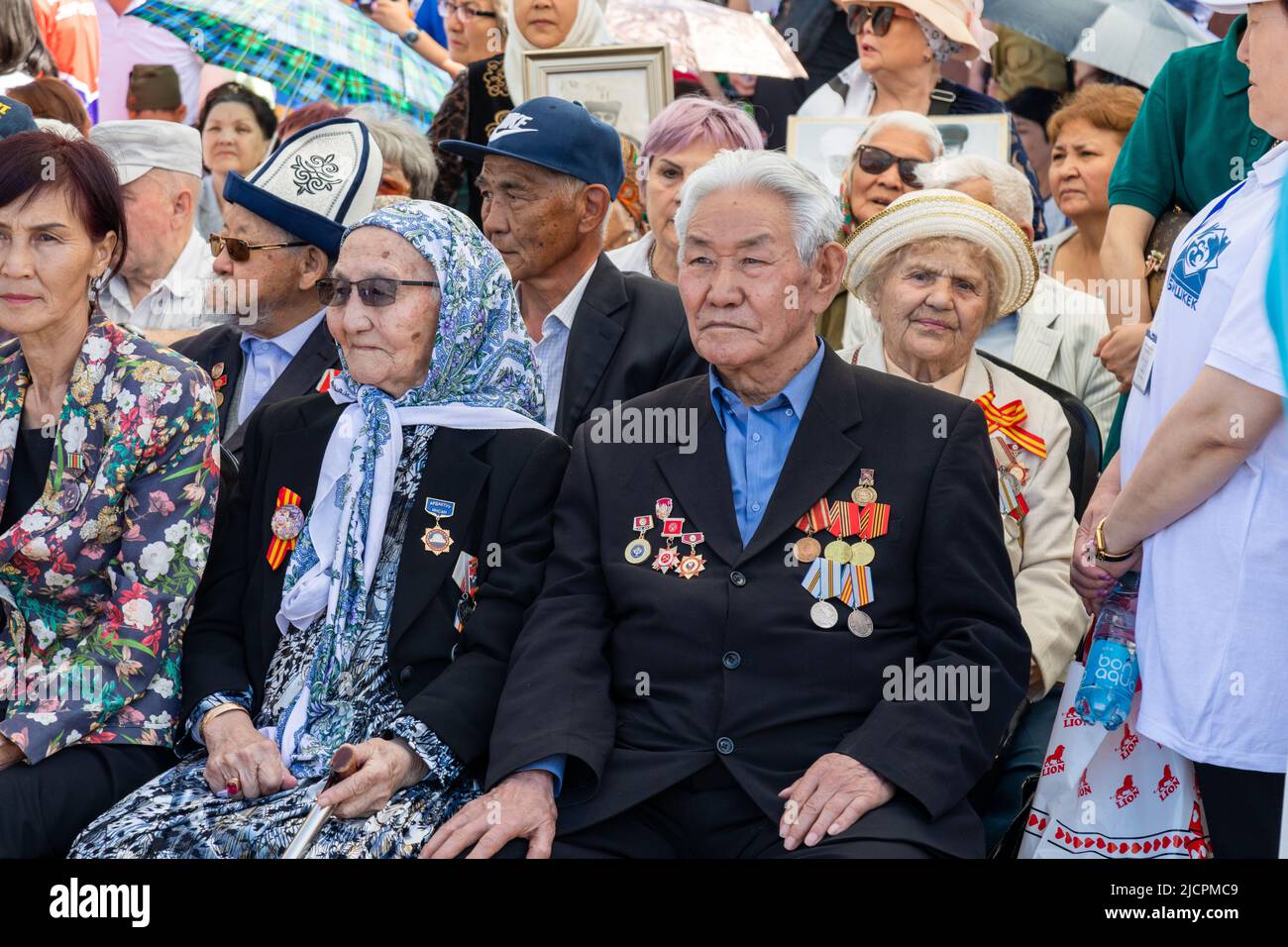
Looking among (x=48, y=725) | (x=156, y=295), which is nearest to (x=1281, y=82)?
(x=48, y=725)

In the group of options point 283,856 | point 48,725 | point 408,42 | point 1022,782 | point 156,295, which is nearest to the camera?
point 283,856

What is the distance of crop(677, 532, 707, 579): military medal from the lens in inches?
131

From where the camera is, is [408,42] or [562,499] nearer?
[562,499]

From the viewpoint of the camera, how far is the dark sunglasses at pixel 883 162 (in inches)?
223

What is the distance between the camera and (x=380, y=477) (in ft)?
11.8

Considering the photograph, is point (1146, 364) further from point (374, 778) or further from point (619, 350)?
point (374, 778)

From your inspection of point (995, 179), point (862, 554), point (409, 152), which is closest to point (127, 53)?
point (409, 152)

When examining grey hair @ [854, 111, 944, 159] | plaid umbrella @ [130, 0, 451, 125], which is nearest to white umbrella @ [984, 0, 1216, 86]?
grey hair @ [854, 111, 944, 159]

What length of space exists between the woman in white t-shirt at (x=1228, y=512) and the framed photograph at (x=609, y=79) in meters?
3.45

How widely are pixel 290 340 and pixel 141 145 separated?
1736 millimetres

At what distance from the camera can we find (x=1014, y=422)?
168 inches

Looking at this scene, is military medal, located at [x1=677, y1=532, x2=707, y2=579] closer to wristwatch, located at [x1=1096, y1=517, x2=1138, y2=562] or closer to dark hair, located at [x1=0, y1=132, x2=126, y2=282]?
wristwatch, located at [x1=1096, y1=517, x2=1138, y2=562]
